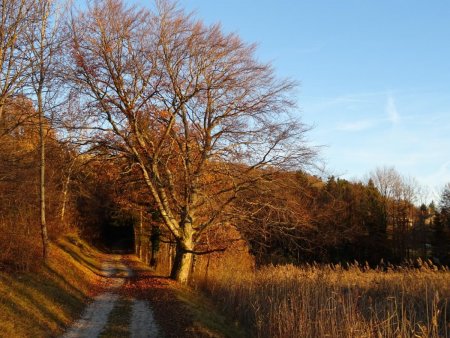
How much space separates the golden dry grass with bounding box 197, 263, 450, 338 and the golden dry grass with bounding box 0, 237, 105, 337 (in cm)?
497

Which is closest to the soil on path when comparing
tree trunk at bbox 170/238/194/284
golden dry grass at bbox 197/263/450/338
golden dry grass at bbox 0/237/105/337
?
golden dry grass at bbox 0/237/105/337

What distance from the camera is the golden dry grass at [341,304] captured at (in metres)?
7.28

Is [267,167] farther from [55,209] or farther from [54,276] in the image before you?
[55,209]

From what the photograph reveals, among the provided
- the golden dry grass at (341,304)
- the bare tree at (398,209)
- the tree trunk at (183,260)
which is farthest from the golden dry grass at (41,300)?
the bare tree at (398,209)

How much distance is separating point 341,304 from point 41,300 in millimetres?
8706

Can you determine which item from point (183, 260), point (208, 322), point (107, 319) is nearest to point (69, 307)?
point (107, 319)

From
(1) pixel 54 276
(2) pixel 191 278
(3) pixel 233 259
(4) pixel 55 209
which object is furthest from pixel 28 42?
(3) pixel 233 259

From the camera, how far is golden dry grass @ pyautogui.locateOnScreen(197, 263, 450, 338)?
728 cm

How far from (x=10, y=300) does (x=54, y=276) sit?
5793mm

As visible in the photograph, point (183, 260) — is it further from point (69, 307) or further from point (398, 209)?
point (398, 209)

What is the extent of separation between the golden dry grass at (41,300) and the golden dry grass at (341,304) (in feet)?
16.3

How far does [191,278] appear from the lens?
919 inches

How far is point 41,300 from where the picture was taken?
13008 mm

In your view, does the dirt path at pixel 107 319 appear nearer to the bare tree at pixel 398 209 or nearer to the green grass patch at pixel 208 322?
the green grass patch at pixel 208 322
